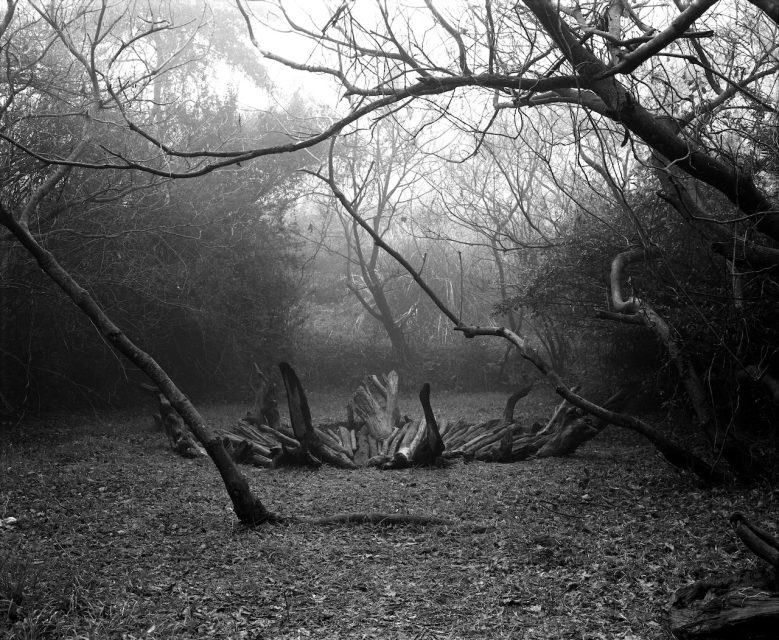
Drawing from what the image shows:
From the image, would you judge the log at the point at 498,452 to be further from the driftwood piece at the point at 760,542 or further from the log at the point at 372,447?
the driftwood piece at the point at 760,542

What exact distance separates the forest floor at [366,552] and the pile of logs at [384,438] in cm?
38

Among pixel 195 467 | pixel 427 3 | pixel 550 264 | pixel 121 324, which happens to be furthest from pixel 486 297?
pixel 427 3

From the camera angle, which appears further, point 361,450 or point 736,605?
point 361,450

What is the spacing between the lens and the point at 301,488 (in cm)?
666

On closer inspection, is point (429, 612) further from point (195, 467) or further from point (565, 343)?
point (565, 343)

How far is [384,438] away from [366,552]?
4021 millimetres

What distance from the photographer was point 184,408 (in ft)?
16.7

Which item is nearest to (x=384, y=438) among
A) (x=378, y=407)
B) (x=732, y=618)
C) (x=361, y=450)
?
(x=361, y=450)

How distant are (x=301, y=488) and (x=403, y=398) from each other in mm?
7570

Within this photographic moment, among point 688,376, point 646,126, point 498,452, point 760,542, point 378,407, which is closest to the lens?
point 760,542

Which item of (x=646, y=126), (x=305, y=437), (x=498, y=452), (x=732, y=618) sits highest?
(x=646, y=126)

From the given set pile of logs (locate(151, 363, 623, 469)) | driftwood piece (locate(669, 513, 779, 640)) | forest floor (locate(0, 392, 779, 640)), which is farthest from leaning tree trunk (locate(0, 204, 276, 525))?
driftwood piece (locate(669, 513, 779, 640))

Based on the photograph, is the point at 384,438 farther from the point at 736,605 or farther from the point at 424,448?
the point at 736,605

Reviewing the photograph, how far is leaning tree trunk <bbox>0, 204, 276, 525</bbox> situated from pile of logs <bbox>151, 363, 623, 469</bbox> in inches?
83.2
